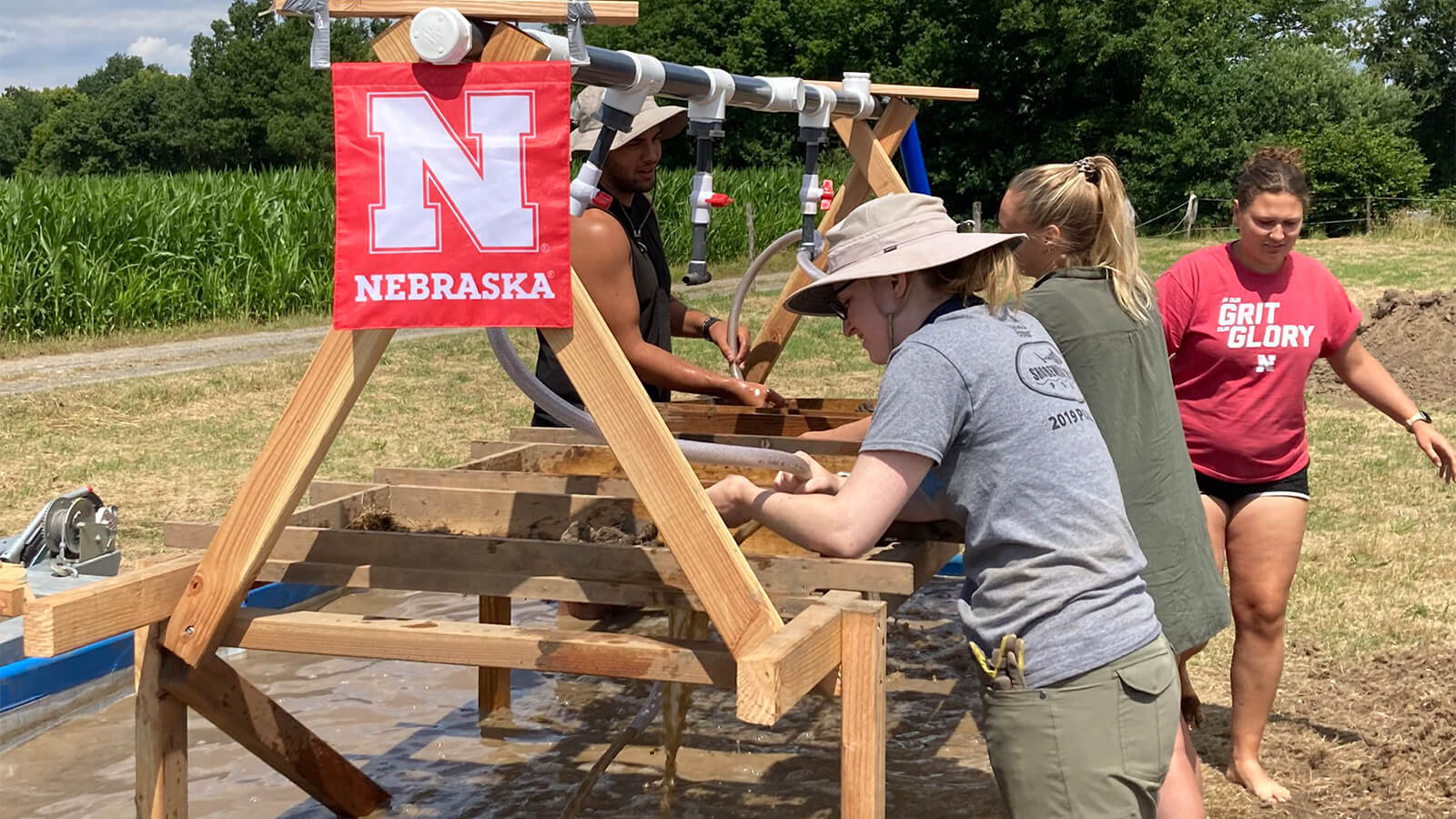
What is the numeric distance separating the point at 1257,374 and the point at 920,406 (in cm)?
215

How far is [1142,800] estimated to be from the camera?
2.59 metres

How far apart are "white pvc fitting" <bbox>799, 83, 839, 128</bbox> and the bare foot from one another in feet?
8.09

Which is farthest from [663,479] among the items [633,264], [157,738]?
[633,264]

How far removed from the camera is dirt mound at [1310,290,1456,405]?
41.4 feet

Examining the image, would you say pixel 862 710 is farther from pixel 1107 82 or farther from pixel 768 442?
pixel 1107 82

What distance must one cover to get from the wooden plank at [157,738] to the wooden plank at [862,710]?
56.9 inches

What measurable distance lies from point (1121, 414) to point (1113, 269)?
1.16ft

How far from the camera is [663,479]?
2553 mm

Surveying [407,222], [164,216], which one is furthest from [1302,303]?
[164,216]

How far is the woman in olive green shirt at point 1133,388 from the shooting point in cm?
302

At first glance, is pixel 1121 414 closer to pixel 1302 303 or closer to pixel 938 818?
pixel 1302 303

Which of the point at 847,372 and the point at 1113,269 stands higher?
the point at 1113,269

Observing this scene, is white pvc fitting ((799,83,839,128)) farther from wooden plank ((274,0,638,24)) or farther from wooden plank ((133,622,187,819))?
wooden plank ((133,622,187,819))

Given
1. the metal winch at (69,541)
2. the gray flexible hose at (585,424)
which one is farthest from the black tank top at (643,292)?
the gray flexible hose at (585,424)
